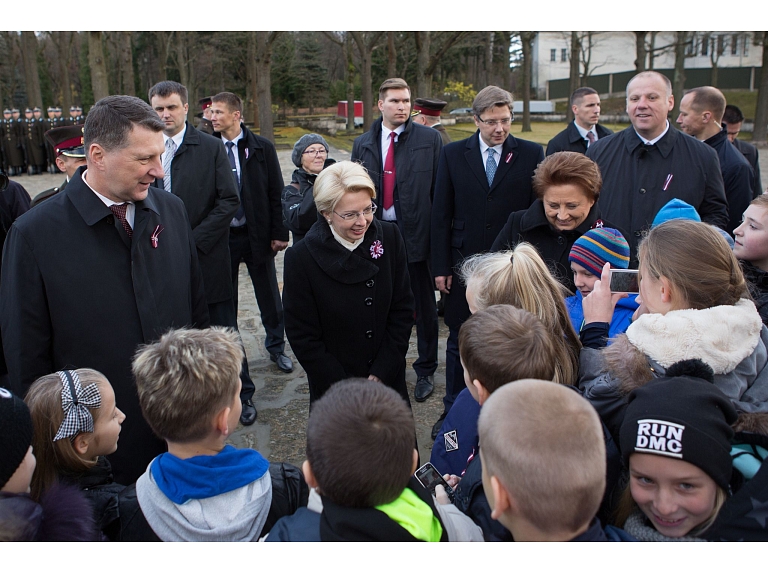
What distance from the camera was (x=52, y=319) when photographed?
2.60 meters

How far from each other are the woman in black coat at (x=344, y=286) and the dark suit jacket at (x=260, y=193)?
6.60 feet

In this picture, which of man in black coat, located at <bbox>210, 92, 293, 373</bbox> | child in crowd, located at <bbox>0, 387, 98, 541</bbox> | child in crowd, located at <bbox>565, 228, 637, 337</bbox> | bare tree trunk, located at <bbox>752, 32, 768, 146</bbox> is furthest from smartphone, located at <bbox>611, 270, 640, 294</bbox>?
bare tree trunk, located at <bbox>752, 32, 768, 146</bbox>

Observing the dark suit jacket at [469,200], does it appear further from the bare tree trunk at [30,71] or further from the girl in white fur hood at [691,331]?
the bare tree trunk at [30,71]

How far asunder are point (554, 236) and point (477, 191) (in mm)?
1134

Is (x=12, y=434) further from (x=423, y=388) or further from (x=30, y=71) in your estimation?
(x=30, y=71)

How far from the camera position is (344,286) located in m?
3.15

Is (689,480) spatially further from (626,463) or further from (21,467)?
(21,467)

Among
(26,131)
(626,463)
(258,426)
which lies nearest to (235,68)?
(26,131)

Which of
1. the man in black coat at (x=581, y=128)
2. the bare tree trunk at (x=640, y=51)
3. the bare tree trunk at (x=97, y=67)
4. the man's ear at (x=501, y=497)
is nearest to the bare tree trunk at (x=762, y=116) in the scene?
the bare tree trunk at (x=640, y=51)

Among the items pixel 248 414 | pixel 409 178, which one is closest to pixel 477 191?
pixel 409 178

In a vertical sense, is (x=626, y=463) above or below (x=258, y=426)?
above

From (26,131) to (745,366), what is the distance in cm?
2212

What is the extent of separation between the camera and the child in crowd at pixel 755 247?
2.62 m

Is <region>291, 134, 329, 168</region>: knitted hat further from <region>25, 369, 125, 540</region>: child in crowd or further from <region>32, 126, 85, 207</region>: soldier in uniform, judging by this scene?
<region>25, 369, 125, 540</region>: child in crowd
